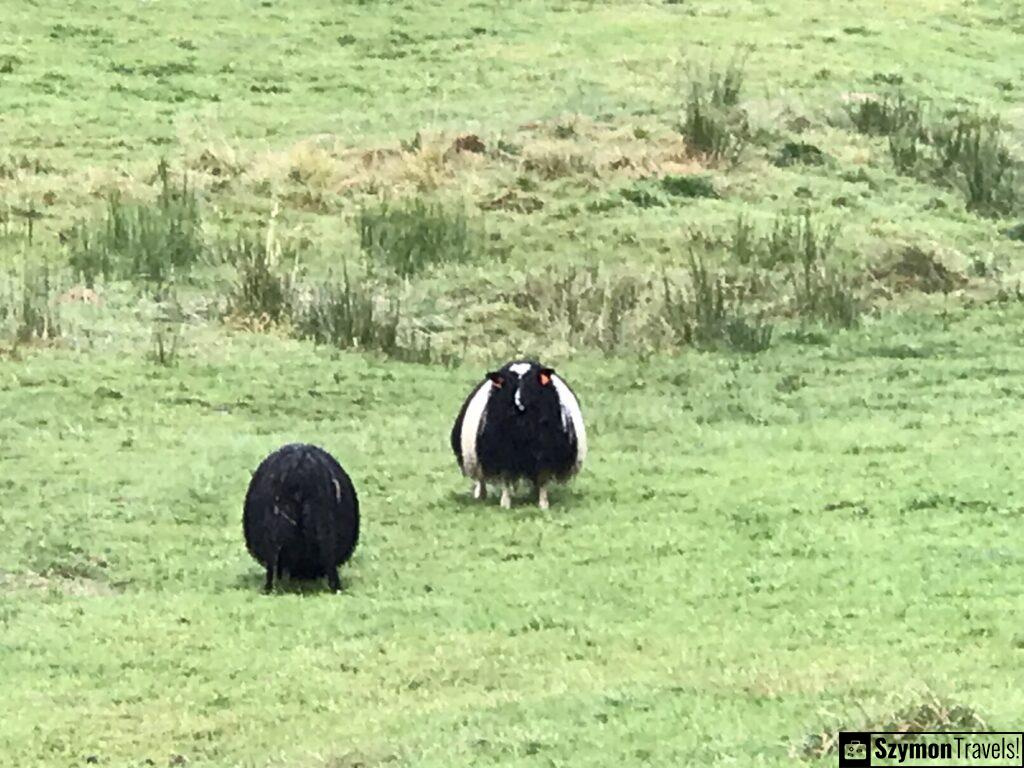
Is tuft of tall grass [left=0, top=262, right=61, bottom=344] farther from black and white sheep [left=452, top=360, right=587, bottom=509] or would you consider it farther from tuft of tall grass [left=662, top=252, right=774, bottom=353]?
tuft of tall grass [left=662, top=252, right=774, bottom=353]

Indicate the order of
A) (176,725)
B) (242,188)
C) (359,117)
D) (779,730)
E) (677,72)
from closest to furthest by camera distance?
(779,730)
(176,725)
(242,188)
(359,117)
(677,72)

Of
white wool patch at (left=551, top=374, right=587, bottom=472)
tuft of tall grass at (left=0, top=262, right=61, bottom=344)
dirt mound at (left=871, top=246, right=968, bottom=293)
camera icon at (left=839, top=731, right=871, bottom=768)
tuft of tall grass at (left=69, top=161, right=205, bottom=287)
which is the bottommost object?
tuft of tall grass at (left=0, top=262, right=61, bottom=344)

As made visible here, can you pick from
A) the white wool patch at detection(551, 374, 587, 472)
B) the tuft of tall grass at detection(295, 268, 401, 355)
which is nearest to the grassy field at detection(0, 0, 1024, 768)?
the tuft of tall grass at detection(295, 268, 401, 355)

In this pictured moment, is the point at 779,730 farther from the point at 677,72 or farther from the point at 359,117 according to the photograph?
the point at 677,72

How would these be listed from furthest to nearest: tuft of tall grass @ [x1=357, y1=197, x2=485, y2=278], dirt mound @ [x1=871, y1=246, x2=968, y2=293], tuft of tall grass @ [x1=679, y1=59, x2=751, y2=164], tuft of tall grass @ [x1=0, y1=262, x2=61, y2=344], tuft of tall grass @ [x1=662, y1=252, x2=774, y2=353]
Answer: tuft of tall grass @ [x1=679, y1=59, x2=751, y2=164], dirt mound @ [x1=871, y1=246, x2=968, y2=293], tuft of tall grass @ [x1=357, y1=197, x2=485, y2=278], tuft of tall grass @ [x1=662, y1=252, x2=774, y2=353], tuft of tall grass @ [x1=0, y1=262, x2=61, y2=344]

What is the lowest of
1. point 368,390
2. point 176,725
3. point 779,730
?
point 368,390

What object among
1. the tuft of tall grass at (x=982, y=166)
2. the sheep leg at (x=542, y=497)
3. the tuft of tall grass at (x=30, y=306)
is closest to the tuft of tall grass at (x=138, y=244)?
the tuft of tall grass at (x=30, y=306)

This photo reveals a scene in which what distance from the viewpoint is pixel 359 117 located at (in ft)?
76.1

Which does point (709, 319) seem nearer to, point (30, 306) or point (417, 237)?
point (417, 237)

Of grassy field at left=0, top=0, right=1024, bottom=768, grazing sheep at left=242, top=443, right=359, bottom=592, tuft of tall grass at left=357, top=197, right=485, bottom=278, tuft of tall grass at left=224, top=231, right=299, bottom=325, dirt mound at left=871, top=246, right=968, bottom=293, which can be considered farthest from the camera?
dirt mound at left=871, top=246, right=968, bottom=293

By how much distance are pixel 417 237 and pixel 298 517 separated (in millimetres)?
8871

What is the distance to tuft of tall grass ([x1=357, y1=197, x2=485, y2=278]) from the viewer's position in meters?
17.0

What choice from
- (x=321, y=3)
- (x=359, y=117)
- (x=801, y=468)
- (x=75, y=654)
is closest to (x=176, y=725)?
(x=75, y=654)

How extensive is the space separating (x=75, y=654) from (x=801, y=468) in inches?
206
